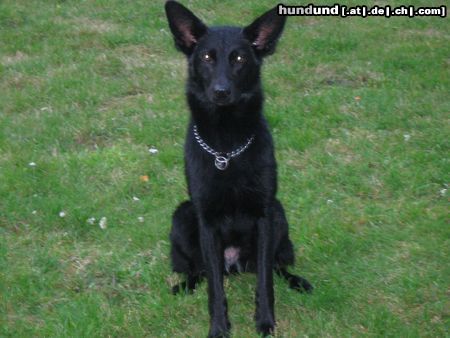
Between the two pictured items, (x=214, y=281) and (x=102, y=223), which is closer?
(x=214, y=281)

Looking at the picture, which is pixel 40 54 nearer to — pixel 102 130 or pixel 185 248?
pixel 102 130

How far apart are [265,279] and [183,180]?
1.96 m

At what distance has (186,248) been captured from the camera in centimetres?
443

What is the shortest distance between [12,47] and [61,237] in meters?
4.71

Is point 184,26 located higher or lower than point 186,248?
higher

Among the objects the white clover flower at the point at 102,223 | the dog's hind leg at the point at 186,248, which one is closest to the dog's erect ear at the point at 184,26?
the dog's hind leg at the point at 186,248

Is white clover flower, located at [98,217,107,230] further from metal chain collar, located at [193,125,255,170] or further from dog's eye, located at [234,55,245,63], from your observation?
dog's eye, located at [234,55,245,63]

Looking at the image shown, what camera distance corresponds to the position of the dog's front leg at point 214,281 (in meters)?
3.95

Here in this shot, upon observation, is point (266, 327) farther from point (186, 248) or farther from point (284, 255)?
point (186, 248)

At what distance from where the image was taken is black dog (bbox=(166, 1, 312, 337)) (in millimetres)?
3926


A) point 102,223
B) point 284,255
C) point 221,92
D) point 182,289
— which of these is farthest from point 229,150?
point 102,223

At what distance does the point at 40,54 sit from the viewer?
28.9 feet

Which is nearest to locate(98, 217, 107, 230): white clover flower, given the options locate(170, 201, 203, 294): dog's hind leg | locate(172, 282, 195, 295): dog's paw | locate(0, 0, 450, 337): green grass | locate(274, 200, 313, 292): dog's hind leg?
locate(0, 0, 450, 337): green grass

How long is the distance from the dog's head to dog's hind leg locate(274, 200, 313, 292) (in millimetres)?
837
